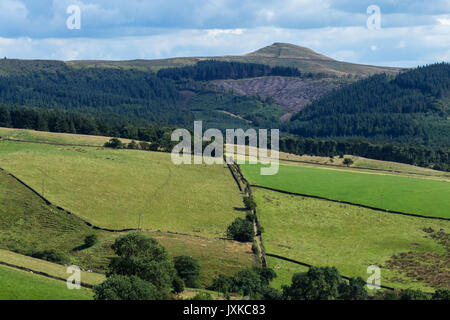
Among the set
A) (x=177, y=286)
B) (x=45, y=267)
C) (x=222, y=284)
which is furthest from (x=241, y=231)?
(x=45, y=267)

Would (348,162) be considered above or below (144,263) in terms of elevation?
above

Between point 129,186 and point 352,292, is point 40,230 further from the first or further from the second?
point 352,292

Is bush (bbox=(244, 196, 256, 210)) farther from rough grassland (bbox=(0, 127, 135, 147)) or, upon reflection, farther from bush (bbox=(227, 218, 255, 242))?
rough grassland (bbox=(0, 127, 135, 147))

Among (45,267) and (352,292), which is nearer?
(45,267)

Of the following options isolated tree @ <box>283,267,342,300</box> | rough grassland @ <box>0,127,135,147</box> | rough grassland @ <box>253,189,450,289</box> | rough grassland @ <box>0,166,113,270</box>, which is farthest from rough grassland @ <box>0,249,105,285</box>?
rough grassland @ <box>0,127,135,147</box>

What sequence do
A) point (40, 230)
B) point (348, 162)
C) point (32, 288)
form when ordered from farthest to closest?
point (348, 162), point (40, 230), point (32, 288)

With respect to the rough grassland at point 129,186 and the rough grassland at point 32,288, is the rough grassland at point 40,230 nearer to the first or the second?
the rough grassland at point 129,186
